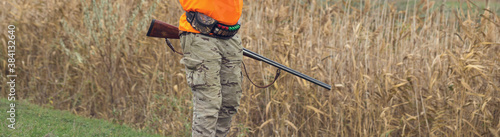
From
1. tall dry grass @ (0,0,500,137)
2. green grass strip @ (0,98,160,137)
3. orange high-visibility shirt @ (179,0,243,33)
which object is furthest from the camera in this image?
green grass strip @ (0,98,160,137)

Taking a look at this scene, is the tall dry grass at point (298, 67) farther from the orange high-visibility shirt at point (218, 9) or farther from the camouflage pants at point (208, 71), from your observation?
the orange high-visibility shirt at point (218, 9)

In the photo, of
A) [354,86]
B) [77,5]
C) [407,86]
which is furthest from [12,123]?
[407,86]

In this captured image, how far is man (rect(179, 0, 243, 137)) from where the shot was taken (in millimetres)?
3416

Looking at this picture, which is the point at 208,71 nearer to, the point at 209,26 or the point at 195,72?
the point at 195,72

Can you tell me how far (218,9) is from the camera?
11.2 feet

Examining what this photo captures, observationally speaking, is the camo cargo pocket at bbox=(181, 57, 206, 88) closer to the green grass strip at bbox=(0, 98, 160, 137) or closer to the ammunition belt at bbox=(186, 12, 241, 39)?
the ammunition belt at bbox=(186, 12, 241, 39)

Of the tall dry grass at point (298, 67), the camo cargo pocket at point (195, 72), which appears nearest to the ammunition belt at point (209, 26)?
the camo cargo pocket at point (195, 72)

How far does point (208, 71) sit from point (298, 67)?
149 centimetres

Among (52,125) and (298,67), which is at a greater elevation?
(298,67)

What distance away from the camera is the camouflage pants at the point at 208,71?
3459mm

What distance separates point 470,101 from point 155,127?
321 cm

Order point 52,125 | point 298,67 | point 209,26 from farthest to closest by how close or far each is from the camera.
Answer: point 52,125, point 298,67, point 209,26

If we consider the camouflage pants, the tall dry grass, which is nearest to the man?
the camouflage pants

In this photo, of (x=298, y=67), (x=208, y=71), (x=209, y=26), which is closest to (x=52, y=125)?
(x=208, y=71)
